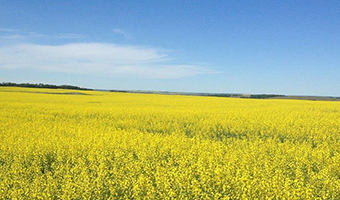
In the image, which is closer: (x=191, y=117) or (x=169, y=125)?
(x=169, y=125)

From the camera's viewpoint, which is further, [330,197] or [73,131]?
[73,131]

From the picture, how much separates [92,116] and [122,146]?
9.00m

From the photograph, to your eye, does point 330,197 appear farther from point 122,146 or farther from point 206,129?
point 206,129

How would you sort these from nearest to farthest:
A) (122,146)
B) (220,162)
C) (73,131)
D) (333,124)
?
1. (220,162)
2. (122,146)
3. (73,131)
4. (333,124)

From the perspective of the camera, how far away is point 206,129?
524 inches

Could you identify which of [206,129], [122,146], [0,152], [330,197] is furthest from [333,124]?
[0,152]

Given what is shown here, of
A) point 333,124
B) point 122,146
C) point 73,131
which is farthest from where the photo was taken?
A: point 333,124

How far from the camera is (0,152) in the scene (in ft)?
26.3

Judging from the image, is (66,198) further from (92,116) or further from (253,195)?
(92,116)

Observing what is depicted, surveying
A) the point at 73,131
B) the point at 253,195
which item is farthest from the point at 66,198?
the point at 73,131

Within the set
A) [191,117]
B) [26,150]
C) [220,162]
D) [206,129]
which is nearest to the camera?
→ [220,162]

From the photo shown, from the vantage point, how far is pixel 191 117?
16.8m

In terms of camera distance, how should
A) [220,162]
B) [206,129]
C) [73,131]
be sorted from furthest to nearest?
[206,129] → [73,131] → [220,162]

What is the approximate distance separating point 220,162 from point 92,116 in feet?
38.3
